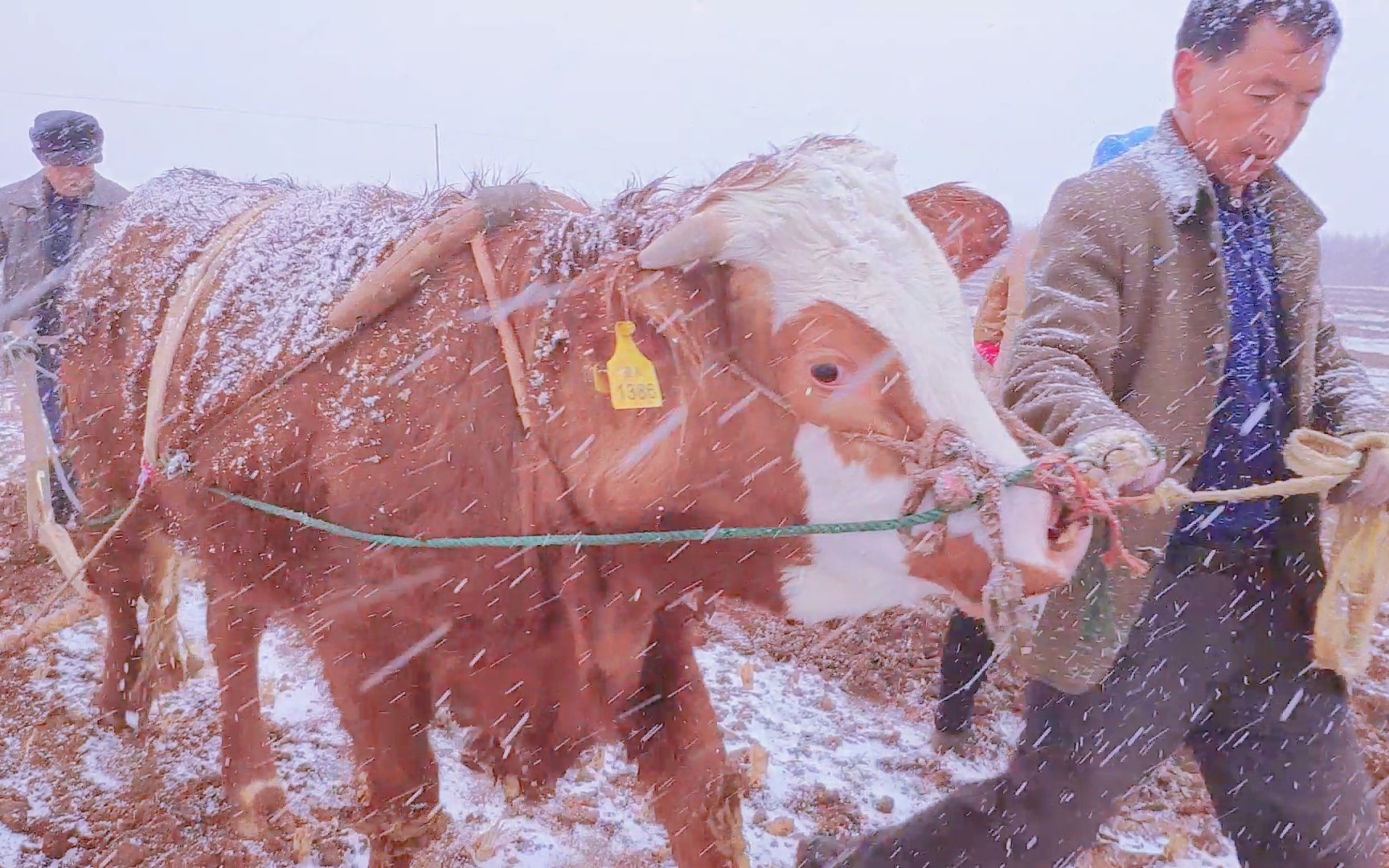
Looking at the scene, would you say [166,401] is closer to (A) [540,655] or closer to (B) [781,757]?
(A) [540,655]

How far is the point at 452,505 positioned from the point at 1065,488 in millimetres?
1228

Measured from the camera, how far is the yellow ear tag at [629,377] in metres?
1.67

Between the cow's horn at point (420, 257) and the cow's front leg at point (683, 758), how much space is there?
1.06 meters

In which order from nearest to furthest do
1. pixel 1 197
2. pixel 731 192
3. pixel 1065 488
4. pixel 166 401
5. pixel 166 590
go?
pixel 1065 488, pixel 731 192, pixel 166 401, pixel 166 590, pixel 1 197

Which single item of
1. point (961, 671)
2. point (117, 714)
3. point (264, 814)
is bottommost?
point (117, 714)

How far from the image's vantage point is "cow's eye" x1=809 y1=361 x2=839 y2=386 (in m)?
1.62

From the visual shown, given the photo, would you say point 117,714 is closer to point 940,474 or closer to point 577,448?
point 577,448

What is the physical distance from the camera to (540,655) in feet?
6.58

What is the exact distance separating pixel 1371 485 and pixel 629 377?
1449mm

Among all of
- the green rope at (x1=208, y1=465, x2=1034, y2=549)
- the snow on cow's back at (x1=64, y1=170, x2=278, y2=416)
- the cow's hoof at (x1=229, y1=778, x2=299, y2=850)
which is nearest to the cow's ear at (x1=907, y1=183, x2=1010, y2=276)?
the green rope at (x1=208, y1=465, x2=1034, y2=549)

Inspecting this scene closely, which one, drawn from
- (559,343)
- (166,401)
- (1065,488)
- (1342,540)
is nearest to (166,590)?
(166,401)

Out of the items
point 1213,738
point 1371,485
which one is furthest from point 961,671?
point 1371,485

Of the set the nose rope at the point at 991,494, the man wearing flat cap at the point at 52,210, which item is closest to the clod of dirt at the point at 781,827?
the nose rope at the point at 991,494

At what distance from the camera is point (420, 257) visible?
1.97m
